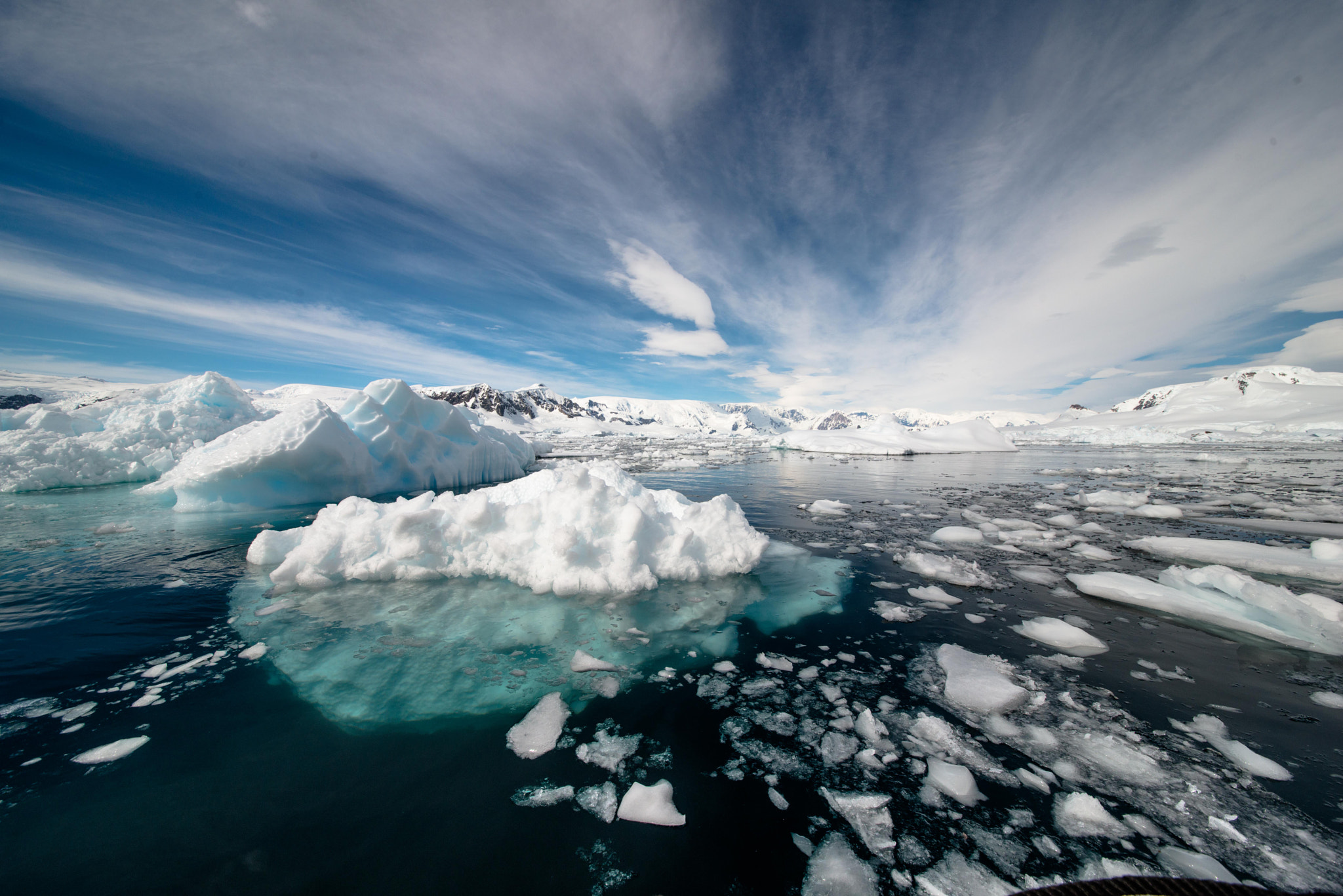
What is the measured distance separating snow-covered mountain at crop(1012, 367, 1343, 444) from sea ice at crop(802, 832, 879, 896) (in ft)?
183

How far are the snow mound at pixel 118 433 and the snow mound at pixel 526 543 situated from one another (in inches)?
448

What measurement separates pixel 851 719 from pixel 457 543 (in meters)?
4.82

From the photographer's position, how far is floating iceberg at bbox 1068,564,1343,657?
367 cm

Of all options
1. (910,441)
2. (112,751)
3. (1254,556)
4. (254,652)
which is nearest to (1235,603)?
(1254,556)

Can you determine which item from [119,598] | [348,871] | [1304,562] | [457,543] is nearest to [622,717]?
[348,871]

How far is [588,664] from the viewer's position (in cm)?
344

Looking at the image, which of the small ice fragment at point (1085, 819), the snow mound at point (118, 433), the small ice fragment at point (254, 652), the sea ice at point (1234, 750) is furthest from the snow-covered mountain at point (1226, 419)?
the snow mound at point (118, 433)

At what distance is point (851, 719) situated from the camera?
2812mm

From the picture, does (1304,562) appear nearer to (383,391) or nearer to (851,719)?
(851,719)

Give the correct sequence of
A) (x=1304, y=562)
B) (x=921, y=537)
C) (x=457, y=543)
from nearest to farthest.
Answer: (x=1304, y=562) → (x=457, y=543) → (x=921, y=537)

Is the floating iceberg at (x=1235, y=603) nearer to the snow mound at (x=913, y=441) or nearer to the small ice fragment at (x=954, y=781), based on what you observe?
the small ice fragment at (x=954, y=781)

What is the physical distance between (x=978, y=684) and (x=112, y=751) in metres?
5.47

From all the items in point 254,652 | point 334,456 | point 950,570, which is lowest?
Result: point 254,652

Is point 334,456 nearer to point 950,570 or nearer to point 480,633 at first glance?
point 480,633
